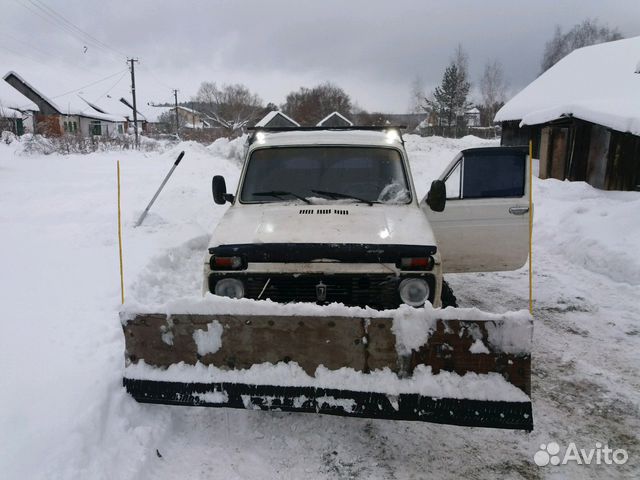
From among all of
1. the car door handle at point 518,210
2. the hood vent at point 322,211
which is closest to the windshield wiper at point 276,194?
the hood vent at point 322,211

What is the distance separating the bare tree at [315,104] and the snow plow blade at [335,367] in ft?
209

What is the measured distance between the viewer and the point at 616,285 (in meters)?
6.65

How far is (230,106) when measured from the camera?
8312 cm

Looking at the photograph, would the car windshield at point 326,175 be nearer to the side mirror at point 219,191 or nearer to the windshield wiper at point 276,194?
the windshield wiper at point 276,194

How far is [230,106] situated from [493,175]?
83.3 m

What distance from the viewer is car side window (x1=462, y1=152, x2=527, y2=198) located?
4.66 meters

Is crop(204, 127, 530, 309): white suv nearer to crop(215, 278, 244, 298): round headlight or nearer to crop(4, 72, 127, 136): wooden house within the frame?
crop(215, 278, 244, 298): round headlight

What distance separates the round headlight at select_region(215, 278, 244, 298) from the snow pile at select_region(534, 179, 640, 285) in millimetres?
5732

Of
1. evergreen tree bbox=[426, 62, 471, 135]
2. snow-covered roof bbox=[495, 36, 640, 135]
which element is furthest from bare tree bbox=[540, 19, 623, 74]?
snow-covered roof bbox=[495, 36, 640, 135]

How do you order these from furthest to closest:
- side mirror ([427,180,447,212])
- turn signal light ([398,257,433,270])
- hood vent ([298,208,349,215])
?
side mirror ([427,180,447,212]), hood vent ([298,208,349,215]), turn signal light ([398,257,433,270])

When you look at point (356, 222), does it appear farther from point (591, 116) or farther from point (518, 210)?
point (591, 116)

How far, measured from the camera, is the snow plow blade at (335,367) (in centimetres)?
296

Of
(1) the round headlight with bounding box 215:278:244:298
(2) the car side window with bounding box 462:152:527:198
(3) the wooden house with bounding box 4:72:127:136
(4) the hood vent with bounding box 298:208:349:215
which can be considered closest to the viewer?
(1) the round headlight with bounding box 215:278:244:298

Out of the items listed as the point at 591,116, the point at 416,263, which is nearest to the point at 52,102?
the point at 591,116
